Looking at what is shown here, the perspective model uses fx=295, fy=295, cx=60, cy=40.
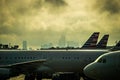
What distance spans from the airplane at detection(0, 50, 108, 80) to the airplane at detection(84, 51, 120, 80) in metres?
15.6

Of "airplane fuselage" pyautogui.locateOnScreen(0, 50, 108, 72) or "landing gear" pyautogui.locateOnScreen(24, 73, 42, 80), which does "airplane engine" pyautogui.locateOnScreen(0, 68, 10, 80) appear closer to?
"landing gear" pyautogui.locateOnScreen(24, 73, 42, 80)

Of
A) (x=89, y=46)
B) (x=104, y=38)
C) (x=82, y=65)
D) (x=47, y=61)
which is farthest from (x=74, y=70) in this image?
(x=104, y=38)

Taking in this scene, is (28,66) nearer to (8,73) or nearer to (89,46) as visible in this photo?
(8,73)

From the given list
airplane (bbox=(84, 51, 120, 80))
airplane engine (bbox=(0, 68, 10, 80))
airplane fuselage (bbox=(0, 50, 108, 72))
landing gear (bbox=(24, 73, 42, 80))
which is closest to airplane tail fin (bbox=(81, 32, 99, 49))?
airplane fuselage (bbox=(0, 50, 108, 72))

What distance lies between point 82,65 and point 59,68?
293 centimetres

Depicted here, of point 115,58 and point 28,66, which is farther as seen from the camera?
point 28,66

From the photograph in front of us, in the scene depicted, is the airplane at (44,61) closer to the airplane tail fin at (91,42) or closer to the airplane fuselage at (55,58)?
the airplane fuselage at (55,58)

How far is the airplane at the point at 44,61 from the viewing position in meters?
36.3

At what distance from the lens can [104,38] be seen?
73.6 metres

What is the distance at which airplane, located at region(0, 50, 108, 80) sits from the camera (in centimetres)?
3634

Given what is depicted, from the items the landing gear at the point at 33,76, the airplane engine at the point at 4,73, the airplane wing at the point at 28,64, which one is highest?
the airplane wing at the point at 28,64

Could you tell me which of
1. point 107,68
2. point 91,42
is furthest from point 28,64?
point 91,42

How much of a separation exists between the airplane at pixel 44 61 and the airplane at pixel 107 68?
51.1ft

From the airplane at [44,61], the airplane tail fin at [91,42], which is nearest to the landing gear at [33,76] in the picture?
the airplane at [44,61]
